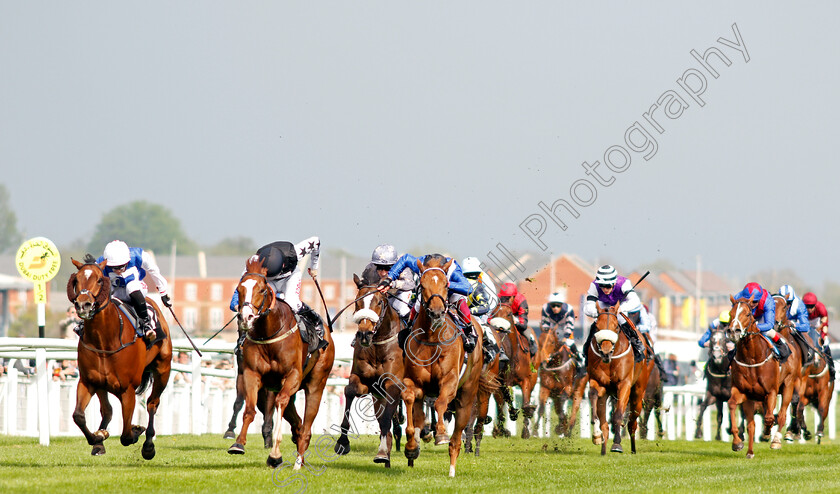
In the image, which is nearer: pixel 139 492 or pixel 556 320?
pixel 139 492

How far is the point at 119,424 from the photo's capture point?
50.9 ft

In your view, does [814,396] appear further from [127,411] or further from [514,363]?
[127,411]

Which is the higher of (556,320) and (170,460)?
(556,320)

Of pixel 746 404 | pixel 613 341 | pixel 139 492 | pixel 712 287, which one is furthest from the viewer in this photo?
pixel 712 287

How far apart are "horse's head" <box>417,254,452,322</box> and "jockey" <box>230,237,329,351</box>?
119 centimetres

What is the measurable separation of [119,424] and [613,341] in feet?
21.2

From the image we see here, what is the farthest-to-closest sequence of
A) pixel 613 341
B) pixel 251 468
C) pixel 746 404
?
1. pixel 746 404
2. pixel 613 341
3. pixel 251 468

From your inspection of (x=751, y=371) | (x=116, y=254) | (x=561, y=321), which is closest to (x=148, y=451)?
(x=116, y=254)

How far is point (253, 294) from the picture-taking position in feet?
32.1

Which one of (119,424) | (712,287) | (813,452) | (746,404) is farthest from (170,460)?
(712,287)

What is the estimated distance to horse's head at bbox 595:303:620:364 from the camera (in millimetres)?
14141

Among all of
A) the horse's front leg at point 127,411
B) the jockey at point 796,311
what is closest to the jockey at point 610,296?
the jockey at point 796,311

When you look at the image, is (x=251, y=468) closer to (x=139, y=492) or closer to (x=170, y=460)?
(x=170, y=460)

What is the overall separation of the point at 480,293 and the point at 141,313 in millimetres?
4805
